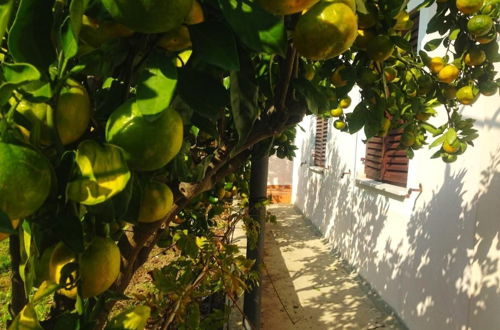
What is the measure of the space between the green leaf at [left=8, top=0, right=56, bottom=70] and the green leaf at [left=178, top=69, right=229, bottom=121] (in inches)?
7.4

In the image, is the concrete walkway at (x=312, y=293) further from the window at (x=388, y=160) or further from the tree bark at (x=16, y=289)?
the tree bark at (x=16, y=289)

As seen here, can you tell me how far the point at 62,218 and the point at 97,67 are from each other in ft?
0.77

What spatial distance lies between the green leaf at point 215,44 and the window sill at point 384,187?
10.9ft

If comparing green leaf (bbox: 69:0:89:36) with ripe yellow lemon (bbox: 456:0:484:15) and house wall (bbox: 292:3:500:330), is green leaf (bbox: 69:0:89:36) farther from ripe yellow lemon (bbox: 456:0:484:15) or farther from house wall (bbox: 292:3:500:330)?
house wall (bbox: 292:3:500:330)

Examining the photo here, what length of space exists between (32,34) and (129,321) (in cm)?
47

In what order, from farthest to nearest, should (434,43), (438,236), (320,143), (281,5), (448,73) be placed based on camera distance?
(320,143), (438,236), (434,43), (448,73), (281,5)

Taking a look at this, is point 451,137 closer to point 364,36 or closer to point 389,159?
point 364,36

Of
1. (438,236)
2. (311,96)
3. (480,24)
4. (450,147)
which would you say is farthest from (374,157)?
(311,96)

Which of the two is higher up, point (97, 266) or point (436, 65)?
point (436, 65)

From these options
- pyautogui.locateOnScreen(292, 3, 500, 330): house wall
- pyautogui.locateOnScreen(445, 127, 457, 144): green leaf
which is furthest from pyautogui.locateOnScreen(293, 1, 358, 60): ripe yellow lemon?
pyautogui.locateOnScreen(292, 3, 500, 330): house wall

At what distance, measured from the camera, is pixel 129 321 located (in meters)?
0.66

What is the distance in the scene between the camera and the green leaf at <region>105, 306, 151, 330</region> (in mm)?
649

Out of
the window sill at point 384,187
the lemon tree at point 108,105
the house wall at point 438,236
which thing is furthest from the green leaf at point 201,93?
the window sill at point 384,187

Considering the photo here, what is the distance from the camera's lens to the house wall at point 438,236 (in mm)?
2445
